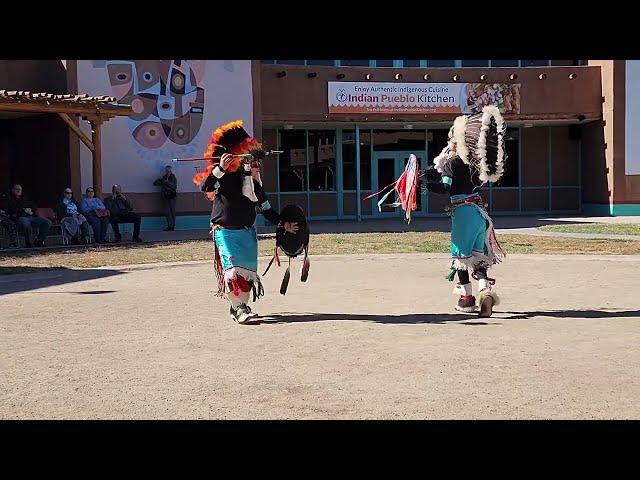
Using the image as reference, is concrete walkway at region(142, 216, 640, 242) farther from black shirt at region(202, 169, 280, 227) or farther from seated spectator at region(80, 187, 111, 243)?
black shirt at region(202, 169, 280, 227)

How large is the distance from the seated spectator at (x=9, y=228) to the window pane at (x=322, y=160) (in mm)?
11888

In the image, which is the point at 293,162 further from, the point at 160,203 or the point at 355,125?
the point at 160,203

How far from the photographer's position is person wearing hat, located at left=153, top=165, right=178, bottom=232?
71.5 feet

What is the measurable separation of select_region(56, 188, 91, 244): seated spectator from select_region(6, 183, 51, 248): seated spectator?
0.40m

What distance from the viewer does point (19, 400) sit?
4992 millimetres

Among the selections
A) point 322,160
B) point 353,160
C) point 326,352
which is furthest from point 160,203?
point 326,352

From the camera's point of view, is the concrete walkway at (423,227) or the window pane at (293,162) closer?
the concrete walkway at (423,227)

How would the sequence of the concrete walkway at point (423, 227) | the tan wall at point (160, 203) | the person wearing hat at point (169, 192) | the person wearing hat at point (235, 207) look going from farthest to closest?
the tan wall at point (160, 203) → the person wearing hat at point (169, 192) → the concrete walkway at point (423, 227) → the person wearing hat at point (235, 207)

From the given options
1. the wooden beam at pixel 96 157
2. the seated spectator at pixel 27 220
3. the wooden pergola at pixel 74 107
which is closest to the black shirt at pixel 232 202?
the seated spectator at pixel 27 220

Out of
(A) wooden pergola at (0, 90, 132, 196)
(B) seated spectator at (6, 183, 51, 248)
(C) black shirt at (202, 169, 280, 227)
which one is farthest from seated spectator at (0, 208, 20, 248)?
(C) black shirt at (202, 169, 280, 227)

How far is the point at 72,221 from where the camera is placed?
17234mm

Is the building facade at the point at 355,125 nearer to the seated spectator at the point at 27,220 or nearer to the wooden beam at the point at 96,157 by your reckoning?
the wooden beam at the point at 96,157

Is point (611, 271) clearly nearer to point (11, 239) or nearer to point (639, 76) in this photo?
point (11, 239)

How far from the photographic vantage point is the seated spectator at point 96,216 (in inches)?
693
